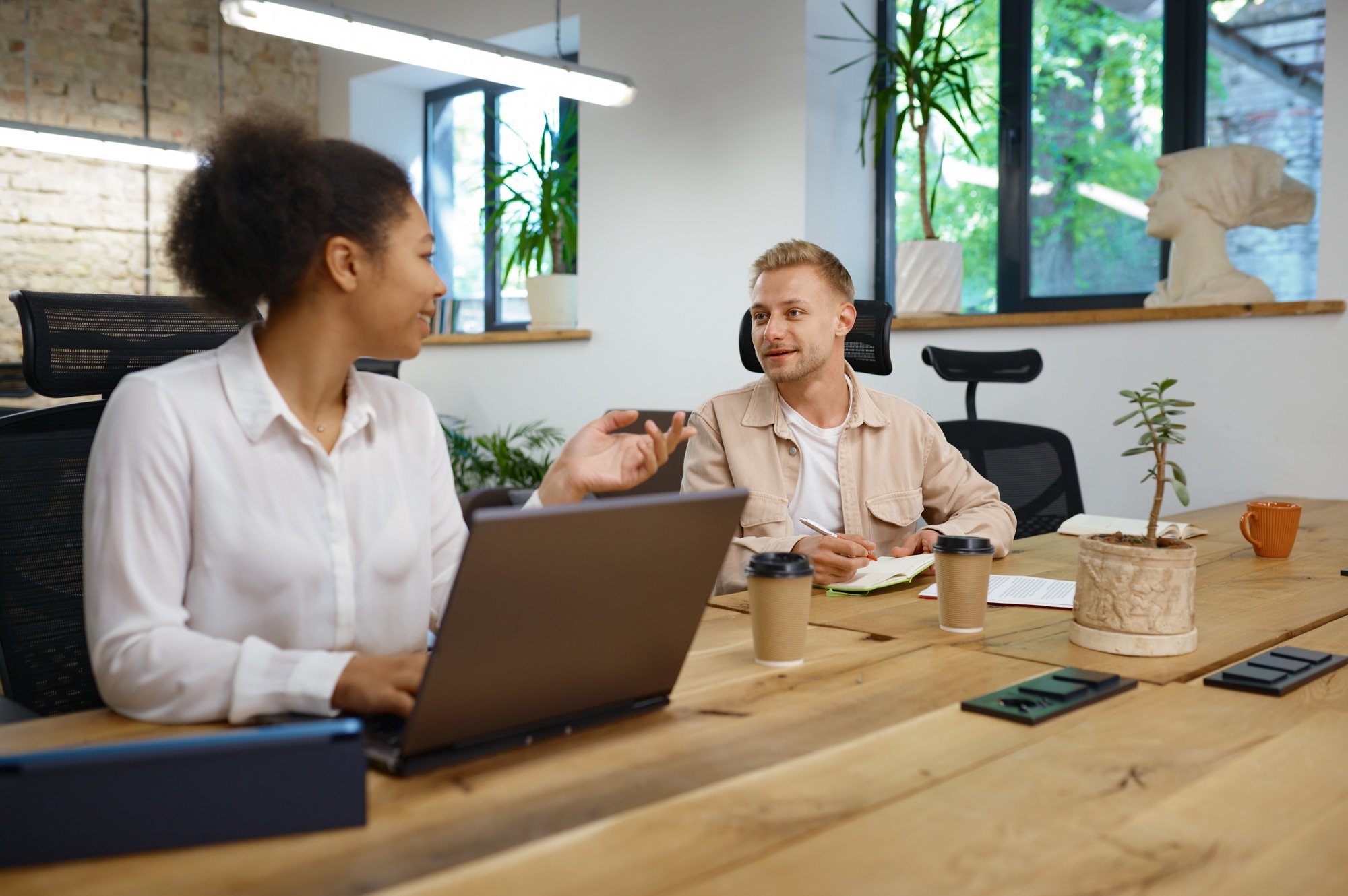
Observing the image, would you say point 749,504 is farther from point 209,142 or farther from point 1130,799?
point 1130,799

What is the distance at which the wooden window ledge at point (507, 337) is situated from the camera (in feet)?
16.5

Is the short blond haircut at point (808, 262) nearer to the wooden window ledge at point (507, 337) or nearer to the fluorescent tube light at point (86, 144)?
the wooden window ledge at point (507, 337)

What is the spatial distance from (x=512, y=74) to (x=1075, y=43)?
2.04 metres

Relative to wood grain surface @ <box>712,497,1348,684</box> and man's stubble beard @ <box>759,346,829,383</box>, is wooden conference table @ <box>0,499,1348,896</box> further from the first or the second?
man's stubble beard @ <box>759,346,829,383</box>

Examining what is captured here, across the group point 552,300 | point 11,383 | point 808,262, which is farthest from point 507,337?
point 808,262

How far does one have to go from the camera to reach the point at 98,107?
226 inches

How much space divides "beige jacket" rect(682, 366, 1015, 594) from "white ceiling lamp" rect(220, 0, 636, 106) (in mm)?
1972

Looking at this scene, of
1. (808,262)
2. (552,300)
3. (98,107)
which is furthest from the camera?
(98,107)

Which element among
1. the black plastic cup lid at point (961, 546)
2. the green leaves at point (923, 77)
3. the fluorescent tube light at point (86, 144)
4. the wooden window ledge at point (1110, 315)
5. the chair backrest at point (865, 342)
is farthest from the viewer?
the fluorescent tube light at point (86, 144)

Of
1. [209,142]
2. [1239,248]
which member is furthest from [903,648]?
[1239,248]

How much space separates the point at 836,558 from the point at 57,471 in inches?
43.0

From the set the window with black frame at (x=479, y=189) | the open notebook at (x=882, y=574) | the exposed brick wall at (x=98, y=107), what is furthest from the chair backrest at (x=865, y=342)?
the exposed brick wall at (x=98, y=107)

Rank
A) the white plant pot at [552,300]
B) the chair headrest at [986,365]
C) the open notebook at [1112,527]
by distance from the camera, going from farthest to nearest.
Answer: the white plant pot at [552,300]
the chair headrest at [986,365]
the open notebook at [1112,527]

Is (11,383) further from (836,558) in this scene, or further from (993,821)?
(993,821)
